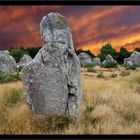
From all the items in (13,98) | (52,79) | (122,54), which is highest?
(122,54)

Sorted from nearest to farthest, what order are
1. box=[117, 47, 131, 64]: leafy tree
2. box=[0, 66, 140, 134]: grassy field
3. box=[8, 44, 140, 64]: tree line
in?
box=[0, 66, 140, 134]: grassy field, box=[8, 44, 140, 64]: tree line, box=[117, 47, 131, 64]: leafy tree

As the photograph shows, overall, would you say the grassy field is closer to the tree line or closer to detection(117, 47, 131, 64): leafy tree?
the tree line

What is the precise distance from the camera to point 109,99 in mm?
12570

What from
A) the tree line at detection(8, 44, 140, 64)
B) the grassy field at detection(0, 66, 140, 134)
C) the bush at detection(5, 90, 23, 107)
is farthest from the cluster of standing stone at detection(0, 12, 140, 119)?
the tree line at detection(8, 44, 140, 64)

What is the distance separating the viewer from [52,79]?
→ 32.2 feet

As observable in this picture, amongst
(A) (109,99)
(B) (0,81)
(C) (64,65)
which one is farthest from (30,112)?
(B) (0,81)

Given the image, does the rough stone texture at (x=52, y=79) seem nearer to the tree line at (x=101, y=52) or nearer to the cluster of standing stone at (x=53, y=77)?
the cluster of standing stone at (x=53, y=77)

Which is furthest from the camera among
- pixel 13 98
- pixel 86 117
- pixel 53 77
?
pixel 13 98

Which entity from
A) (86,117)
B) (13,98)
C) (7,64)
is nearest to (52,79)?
(86,117)

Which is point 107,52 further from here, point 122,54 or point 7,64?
point 7,64

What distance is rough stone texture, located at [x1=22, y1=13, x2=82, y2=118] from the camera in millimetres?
9789

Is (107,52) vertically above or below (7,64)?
above

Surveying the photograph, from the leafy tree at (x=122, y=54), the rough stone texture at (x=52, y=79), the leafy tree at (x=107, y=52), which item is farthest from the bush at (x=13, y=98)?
the leafy tree at (x=107, y=52)

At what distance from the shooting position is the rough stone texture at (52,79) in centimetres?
979
